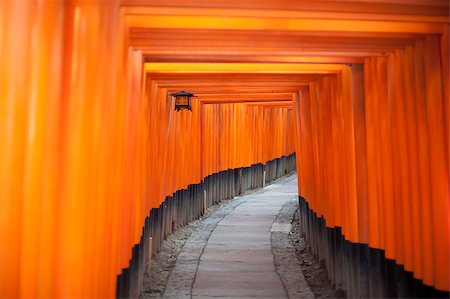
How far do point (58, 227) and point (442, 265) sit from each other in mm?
3329

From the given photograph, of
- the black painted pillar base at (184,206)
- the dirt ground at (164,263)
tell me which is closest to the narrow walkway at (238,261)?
the dirt ground at (164,263)

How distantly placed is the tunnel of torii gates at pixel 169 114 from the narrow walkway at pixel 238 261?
841 mm

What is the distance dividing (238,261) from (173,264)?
1282mm

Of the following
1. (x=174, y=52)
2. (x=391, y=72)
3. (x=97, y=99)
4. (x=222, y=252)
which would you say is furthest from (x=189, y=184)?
(x=97, y=99)

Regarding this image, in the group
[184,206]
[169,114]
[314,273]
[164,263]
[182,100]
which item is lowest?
[314,273]

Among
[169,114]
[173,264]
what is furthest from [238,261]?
[169,114]

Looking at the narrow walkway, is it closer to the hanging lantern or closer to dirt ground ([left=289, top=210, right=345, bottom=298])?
dirt ground ([left=289, top=210, right=345, bottom=298])

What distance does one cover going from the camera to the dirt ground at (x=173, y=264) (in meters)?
7.49

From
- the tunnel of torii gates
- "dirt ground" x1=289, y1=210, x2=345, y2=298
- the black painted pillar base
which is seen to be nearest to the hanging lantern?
the tunnel of torii gates

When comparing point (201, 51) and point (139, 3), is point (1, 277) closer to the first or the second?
point (139, 3)

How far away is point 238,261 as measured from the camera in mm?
9219

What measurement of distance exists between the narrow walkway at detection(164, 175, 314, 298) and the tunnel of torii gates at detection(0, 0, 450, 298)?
841 millimetres

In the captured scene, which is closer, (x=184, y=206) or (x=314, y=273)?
(x=314, y=273)

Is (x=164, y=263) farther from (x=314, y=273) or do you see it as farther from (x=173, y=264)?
(x=314, y=273)
